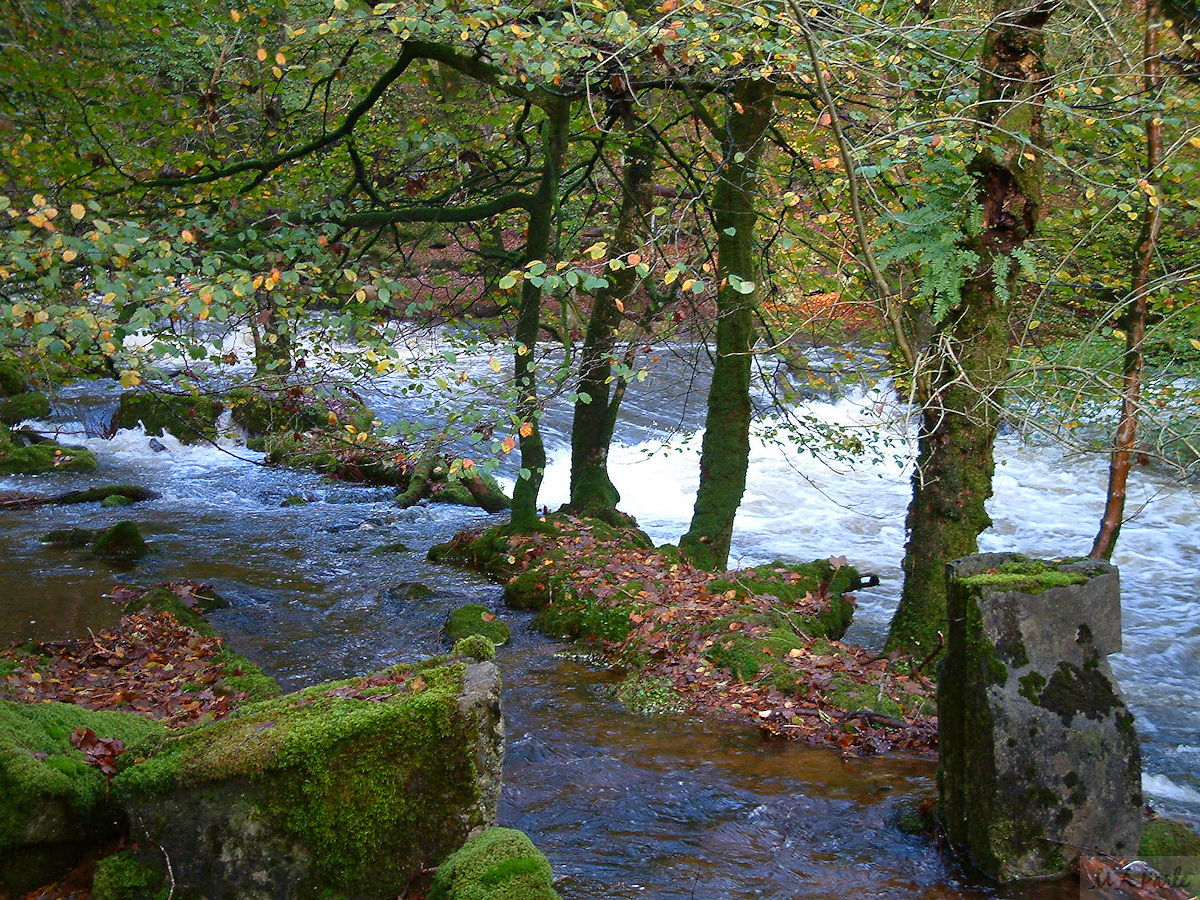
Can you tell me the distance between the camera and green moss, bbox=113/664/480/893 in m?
3.20

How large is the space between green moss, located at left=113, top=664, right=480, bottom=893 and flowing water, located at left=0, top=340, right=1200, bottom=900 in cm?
106

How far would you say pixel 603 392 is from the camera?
469 inches

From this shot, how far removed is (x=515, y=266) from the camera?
10031 mm

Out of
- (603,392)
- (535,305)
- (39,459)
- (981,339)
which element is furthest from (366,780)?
(39,459)

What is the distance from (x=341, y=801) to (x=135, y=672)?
4.23 metres

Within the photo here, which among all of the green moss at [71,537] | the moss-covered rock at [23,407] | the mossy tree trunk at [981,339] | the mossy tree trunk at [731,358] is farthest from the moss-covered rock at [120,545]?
the moss-covered rock at [23,407]

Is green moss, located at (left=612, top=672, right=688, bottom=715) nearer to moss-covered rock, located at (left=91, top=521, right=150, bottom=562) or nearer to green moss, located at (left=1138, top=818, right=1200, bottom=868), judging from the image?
green moss, located at (left=1138, top=818, right=1200, bottom=868)

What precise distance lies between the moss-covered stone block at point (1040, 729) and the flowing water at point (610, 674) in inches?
8.3

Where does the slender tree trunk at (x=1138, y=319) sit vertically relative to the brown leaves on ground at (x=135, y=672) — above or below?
above

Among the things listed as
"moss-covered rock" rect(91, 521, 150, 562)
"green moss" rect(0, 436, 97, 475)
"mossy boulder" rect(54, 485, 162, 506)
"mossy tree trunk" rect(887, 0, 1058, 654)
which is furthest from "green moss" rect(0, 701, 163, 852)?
"green moss" rect(0, 436, 97, 475)

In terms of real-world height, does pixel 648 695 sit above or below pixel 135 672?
above

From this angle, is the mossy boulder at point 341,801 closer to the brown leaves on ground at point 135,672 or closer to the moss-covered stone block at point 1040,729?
the brown leaves on ground at point 135,672

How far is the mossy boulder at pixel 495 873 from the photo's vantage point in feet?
9.45

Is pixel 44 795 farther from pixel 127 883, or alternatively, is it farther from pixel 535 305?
pixel 535 305
